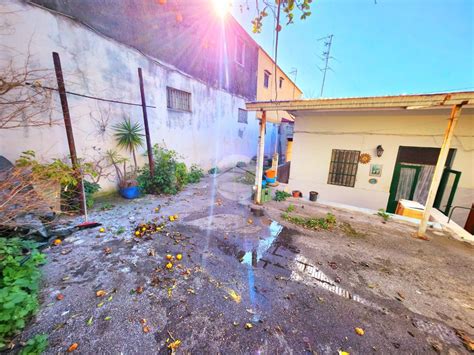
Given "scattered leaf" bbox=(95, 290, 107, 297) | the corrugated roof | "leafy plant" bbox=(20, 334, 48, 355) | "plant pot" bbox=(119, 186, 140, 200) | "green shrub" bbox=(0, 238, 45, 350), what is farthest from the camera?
"plant pot" bbox=(119, 186, 140, 200)

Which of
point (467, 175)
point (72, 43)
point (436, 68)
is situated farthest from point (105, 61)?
point (436, 68)

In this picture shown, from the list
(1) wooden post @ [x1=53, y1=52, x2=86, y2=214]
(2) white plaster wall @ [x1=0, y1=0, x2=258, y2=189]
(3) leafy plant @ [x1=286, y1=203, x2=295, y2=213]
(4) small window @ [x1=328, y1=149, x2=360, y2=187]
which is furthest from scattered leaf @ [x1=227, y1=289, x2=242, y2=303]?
(4) small window @ [x1=328, y1=149, x2=360, y2=187]

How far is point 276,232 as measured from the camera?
383 cm

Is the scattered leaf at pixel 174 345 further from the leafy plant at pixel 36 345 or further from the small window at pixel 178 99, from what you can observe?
the small window at pixel 178 99

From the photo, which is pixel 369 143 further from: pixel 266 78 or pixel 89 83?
pixel 266 78

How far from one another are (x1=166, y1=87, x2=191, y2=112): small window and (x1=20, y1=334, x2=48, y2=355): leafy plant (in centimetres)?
648

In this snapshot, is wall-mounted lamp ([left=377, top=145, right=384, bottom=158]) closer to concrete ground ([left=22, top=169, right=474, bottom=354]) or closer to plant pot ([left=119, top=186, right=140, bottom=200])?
concrete ground ([left=22, top=169, right=474, bottom=354])

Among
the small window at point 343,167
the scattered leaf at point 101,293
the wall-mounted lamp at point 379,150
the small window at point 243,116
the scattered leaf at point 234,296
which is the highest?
the small window at point 243,116

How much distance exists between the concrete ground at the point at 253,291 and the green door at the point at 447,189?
227 centimetres

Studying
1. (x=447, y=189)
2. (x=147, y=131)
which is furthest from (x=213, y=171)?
(x=447, y=189)

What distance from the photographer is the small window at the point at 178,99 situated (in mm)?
6676

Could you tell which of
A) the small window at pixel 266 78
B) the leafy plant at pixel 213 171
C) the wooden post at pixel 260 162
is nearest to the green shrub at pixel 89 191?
the wooden post at pixel 260 162

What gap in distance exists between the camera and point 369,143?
5.77m

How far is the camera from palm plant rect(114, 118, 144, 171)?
5.16 m
